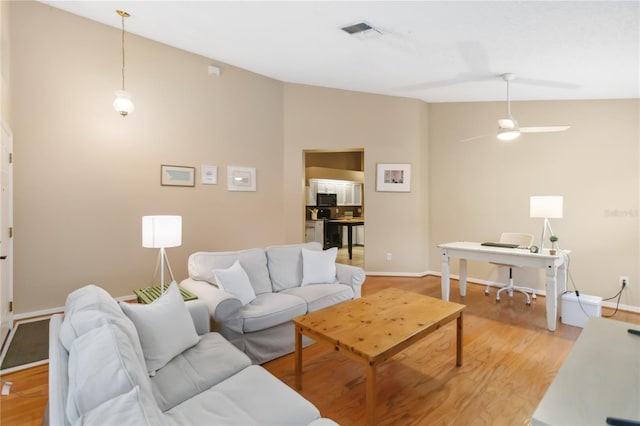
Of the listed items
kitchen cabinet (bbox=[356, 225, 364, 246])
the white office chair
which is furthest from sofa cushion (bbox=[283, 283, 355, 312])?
kitchen cabinet (bbox=[356, 225, 364, 246])

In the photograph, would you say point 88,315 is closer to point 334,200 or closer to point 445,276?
point 445,276

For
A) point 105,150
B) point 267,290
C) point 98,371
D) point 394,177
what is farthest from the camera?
point 394,177

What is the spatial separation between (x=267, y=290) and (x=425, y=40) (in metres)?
2.94

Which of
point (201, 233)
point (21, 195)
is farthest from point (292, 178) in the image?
point (21, 195)

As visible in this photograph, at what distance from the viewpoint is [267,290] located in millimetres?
3098

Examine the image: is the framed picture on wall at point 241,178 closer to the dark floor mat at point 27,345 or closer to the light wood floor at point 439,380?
the dark floor mat at point 27,345

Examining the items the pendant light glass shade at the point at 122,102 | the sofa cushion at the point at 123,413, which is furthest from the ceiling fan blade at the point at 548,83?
the sofa cushion at the point at 123,413

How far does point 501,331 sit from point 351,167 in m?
7.22

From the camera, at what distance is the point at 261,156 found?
5168 millimetres

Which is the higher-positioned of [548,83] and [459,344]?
[548,83]

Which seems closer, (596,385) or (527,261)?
(596,385)

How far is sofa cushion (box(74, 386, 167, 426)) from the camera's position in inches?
35.0

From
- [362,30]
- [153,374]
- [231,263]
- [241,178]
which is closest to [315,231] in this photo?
[241,178]

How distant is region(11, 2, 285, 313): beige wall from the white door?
16 centimetres
